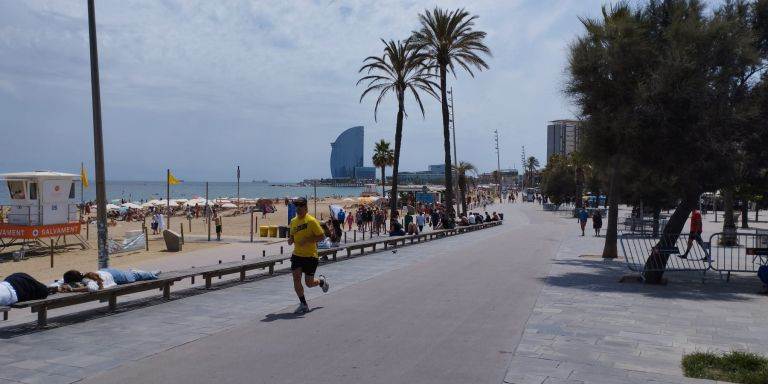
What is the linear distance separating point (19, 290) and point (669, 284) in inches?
426

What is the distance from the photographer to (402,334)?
7.14 m

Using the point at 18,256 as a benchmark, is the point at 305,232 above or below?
above

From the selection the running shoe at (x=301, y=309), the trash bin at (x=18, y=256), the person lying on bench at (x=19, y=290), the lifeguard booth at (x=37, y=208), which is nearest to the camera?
the person lying on bench at (x=19, y=290)

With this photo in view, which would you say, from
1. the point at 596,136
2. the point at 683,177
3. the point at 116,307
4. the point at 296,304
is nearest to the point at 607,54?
the point at 596,136

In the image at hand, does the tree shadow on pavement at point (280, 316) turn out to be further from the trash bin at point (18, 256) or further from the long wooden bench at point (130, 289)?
the trash bin at point (18, 256)

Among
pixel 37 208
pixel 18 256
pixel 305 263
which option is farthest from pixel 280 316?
pixel 37 208

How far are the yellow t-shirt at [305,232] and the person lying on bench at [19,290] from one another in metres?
3.14

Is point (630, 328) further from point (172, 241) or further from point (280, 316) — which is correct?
point (172, 241)

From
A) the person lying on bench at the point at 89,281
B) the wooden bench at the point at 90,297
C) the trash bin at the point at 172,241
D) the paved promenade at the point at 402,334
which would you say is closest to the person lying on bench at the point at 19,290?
the wooden bench at the point at 90,297

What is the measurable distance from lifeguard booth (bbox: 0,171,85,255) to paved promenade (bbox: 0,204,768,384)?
16764 mm

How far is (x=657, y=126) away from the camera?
1140 centimetres

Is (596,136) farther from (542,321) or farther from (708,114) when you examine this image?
(542,321)

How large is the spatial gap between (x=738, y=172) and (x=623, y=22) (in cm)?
369

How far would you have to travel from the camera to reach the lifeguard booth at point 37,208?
24.2 m
